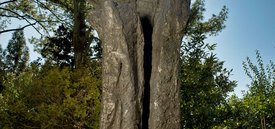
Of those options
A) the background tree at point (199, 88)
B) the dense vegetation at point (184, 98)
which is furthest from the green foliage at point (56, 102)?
the background tree at point (199, 88)

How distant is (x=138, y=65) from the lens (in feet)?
20.3

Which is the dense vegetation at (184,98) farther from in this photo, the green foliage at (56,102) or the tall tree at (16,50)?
the tall tree at (16,50)

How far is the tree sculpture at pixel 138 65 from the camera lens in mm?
5855

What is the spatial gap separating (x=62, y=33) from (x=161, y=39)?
14.2m

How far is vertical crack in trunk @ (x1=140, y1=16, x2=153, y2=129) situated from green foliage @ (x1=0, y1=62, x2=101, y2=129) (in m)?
5.09

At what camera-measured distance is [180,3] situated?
6449 mm

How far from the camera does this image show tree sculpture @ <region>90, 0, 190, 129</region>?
5855 mm

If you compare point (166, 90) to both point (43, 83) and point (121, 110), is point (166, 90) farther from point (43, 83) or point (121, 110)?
point (43, 83)

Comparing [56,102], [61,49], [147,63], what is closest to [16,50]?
[61,49]

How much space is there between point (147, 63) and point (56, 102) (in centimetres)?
680

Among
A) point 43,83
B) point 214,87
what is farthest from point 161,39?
point 43,83

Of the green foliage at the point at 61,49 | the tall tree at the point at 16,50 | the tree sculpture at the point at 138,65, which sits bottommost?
the tree sculpture at the point at 138,65

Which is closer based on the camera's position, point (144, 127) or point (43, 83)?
point (144, 127)

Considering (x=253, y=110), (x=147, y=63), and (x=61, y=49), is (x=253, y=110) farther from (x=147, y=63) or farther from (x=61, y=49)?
(x=61, y=49)
